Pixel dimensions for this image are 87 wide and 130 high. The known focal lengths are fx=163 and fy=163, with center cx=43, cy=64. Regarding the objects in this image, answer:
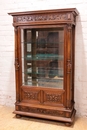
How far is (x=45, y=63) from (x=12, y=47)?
2.64 ft

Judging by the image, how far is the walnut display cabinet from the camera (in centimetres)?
259

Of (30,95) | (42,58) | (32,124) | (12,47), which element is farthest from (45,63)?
(32,124)

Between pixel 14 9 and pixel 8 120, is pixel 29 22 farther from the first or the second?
pixel 8 120

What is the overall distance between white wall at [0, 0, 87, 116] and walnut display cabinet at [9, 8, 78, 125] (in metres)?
0.16

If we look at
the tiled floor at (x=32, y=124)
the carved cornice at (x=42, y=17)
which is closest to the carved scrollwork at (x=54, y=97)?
the tiled floor at (x=32, y=124)

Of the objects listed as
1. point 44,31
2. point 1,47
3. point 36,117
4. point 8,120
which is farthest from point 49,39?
point 8,120

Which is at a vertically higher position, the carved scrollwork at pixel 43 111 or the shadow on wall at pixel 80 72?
the shadow on wall at pixel 80 72

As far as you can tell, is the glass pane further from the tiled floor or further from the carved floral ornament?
the tiled floor

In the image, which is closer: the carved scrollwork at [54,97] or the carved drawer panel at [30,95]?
the carved scrollwork at [54,97]

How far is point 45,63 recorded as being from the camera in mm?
3021

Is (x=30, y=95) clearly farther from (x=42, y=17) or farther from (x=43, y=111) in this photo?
(x=42, y=17)

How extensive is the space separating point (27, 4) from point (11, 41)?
2.59 ft

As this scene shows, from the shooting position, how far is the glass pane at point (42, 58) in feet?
9.44

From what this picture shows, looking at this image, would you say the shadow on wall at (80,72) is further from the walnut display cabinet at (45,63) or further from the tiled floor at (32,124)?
the tiled floor at (32,124)
